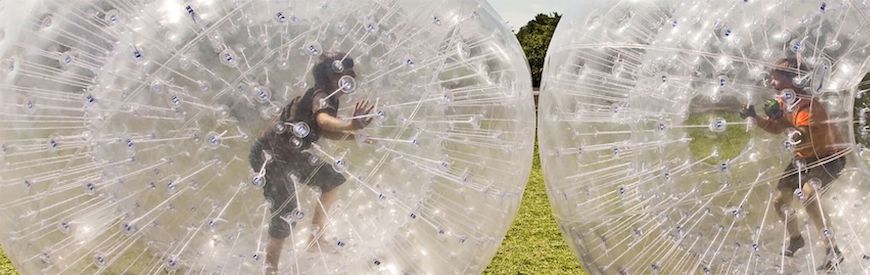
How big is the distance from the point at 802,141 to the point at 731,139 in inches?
6.1

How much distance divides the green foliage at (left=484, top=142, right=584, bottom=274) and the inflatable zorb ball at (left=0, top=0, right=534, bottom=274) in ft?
4.54

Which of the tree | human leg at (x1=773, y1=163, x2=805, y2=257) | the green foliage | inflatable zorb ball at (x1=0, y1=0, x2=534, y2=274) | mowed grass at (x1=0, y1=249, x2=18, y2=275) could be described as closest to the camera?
inflatable zorb ball at (x1=0, y1=0, x2=534, y2=274)

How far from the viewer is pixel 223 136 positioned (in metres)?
1.70

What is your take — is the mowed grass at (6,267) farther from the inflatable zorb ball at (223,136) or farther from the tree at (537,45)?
the tree at (537,45)

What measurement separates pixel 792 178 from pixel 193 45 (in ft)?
4.64

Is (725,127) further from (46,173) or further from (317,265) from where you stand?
(46,173)

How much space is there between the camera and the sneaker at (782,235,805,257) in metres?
1.86

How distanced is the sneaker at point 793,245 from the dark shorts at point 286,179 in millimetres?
1091

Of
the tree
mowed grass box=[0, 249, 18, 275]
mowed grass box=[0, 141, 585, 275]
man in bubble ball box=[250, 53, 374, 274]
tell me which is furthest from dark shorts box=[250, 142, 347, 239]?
the tree

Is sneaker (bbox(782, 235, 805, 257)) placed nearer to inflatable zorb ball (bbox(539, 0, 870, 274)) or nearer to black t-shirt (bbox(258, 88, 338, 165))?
inflatable zorb ball (bbox(539, 0, 870, 274))

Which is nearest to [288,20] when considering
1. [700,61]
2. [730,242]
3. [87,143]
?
[87,143]

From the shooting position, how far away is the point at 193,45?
1.71 meters

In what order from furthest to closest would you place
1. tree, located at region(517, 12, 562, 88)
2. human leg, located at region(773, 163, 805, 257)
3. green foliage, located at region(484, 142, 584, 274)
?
tree, located at region(517, 12, 562, 88) < green foliage, located at region(484, 142, 584, 274) < human leg, located at region(773, 163, 805, 257)

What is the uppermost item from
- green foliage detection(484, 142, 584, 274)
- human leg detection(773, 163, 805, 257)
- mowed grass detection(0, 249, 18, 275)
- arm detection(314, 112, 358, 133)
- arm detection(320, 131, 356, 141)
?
arm detection(314, 112, 358, 133)
